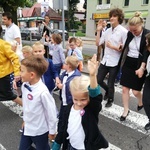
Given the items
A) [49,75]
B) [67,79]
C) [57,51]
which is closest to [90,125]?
[67,79]

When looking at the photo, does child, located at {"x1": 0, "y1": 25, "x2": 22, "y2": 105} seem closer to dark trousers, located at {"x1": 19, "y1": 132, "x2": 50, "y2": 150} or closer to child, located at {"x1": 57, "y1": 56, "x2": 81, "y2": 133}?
child, located at {"x1": 57, "y1": 56, "x2": 81, "y2": 133}

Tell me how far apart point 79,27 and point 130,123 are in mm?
52695

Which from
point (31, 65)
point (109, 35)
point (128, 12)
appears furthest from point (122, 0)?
point (31, 65)

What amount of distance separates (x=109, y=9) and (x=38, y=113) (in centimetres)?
3291

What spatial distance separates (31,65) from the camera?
2.32 m

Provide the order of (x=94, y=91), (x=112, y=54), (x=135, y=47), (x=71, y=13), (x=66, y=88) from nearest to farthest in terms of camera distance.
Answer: (x=94, y=91) < (x=66, y=88) < (x=135, y=47) < (x=112, y=54) < (x=71, y=13)

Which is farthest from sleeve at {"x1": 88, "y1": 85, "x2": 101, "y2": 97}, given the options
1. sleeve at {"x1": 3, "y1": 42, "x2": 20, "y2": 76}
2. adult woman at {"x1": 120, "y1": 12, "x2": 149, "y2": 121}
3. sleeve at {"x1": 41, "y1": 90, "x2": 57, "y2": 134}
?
sleeve at {"x1": 3, "y1": 42, "x2": 20, "y2": 76}

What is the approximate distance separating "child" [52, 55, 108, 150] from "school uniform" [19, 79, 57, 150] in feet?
0.79

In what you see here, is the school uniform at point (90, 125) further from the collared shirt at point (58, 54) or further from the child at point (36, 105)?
the collared shirt at point (58, 54)

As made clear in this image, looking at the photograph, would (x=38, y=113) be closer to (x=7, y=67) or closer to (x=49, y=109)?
(x=49, y=109)

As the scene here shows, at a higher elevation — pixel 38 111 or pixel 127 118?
pixel 38 111

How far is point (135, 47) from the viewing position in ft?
12.1

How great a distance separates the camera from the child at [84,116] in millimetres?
1819

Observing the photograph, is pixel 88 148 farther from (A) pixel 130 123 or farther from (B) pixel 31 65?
(A) pixel 130 123
